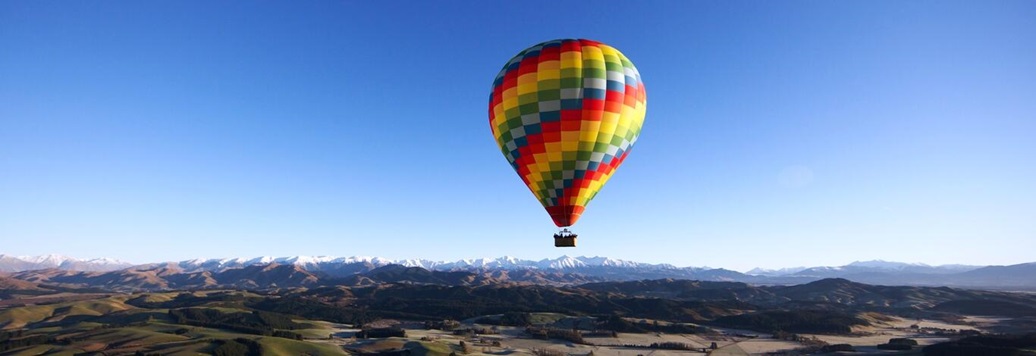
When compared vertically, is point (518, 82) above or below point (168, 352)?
above

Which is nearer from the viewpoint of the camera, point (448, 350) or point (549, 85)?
point (549, 85)

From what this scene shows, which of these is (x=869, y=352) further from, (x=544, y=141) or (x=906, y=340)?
(x=544, y=141)

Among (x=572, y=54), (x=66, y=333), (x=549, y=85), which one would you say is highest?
(x=572, y=54)

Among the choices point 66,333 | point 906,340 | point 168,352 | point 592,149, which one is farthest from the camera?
point 66,333

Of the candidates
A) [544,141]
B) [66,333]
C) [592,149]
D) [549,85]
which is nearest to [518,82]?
[549,85]

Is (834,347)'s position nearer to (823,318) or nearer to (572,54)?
(823,318)

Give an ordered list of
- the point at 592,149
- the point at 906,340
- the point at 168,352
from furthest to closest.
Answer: the point at 906,340 → the point at 168,352 → the point at 592,149

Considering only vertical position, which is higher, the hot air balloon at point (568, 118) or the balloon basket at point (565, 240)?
the hot air balloon at point (568, 118)

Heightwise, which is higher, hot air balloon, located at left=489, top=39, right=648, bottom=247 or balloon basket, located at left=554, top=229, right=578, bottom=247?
hot air balloon, located at left=489, top=39, right=648, bottom=247
